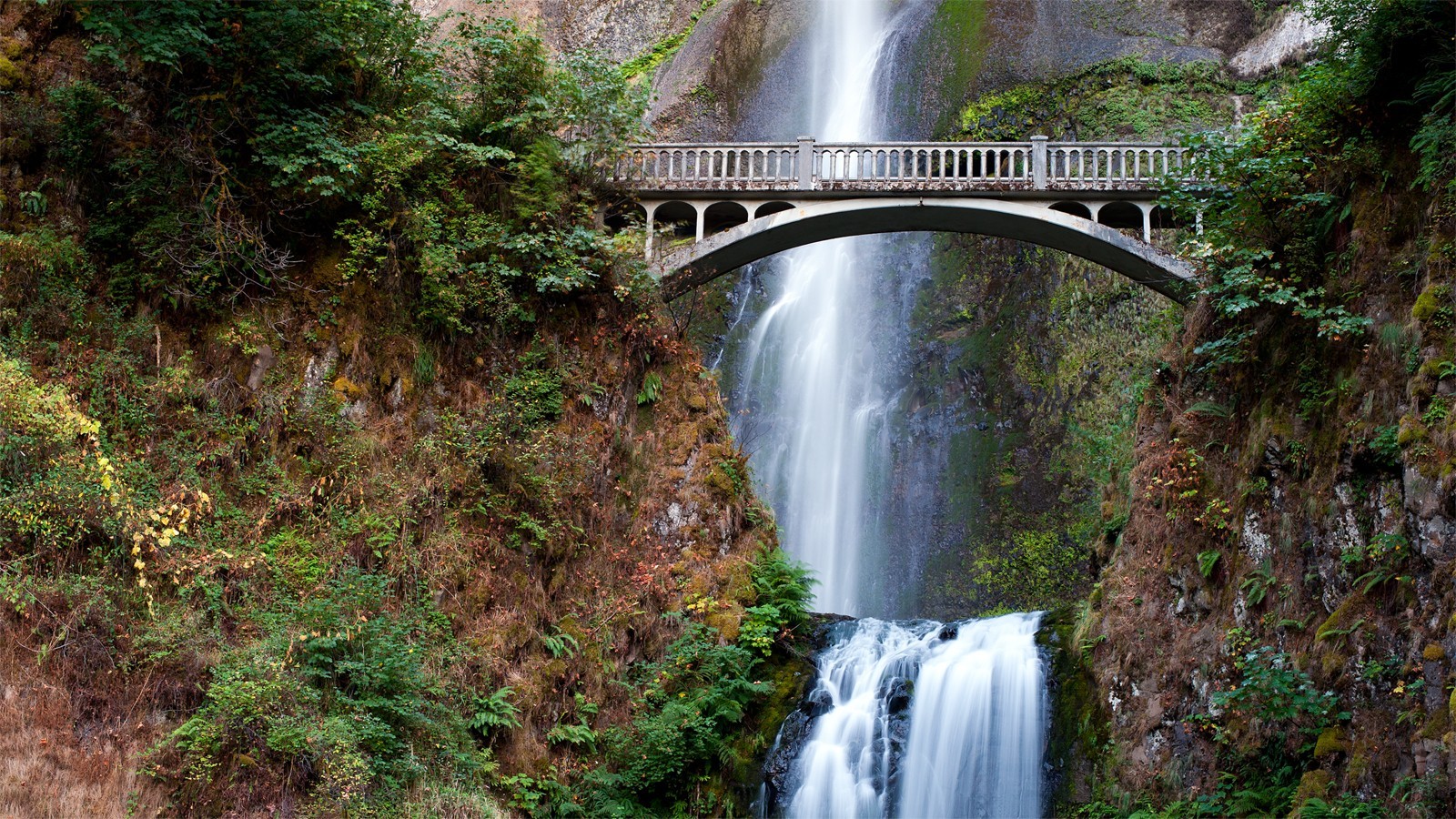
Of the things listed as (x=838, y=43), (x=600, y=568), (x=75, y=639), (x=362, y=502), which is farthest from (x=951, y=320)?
(x=75, y=639)

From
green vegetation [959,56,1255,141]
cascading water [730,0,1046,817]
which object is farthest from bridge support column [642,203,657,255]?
green vegetation [959,56,1255,141]

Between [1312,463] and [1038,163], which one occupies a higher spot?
[1038,163]

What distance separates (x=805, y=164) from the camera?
16297 mm

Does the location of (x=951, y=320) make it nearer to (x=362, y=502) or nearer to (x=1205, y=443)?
(x=1205, y=443)

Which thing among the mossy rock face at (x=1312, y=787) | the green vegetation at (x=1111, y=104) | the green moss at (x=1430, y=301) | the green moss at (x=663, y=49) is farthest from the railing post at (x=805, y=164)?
the green moss at (x=663, y=49)

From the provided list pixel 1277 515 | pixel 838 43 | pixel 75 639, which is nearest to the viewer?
pixel 75 639

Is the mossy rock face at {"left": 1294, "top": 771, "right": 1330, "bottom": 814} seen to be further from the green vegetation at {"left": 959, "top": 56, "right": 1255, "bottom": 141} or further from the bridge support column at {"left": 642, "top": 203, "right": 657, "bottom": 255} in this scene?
the green vegetation at {"left": 959, "top": 56, "right": 1255, "bottom": 141}

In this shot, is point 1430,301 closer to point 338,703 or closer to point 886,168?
point 886,168

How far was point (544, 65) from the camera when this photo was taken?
15172 mm

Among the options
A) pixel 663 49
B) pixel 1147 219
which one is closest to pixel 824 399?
pixel 1147 219

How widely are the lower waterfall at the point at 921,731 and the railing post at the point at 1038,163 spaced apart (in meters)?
6.21

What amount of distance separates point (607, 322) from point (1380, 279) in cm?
904

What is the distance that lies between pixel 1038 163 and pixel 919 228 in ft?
6.48

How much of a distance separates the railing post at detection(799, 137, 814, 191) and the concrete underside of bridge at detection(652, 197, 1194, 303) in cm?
31
